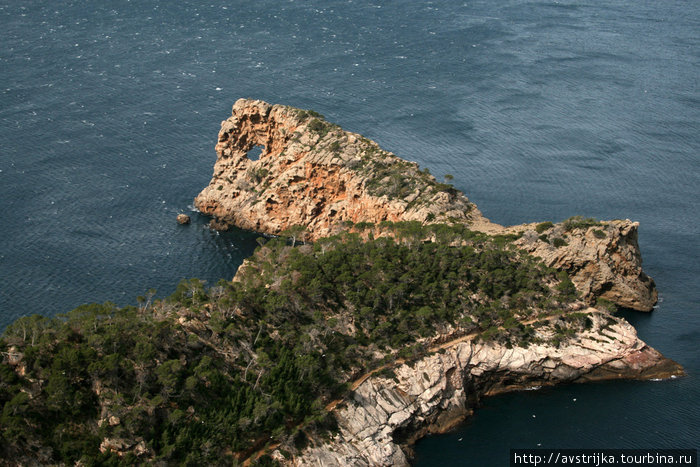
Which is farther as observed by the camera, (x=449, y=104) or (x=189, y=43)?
(x=189, y=43)

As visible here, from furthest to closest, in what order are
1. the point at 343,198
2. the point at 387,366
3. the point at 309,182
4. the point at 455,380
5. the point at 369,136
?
the point at 369,136, the point at 309,182, the point at 343,198, the point at 455,380, the point at 387,366

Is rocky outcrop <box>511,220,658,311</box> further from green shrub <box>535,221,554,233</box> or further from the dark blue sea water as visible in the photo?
the dark blue sea water

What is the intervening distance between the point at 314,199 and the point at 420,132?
47.2m

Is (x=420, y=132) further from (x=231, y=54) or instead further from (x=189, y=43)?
(x=189, y=43)

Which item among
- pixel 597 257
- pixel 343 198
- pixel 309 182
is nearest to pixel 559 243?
pixel 597 257

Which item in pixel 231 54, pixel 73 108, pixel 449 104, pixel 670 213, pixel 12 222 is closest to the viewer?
pixel 12 222

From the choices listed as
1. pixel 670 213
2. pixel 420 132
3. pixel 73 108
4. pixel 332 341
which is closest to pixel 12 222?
pixel 73 108

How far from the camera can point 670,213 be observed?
134m

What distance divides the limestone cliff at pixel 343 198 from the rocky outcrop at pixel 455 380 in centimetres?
1042

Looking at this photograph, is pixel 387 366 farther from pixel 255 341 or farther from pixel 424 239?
pixel 424 239

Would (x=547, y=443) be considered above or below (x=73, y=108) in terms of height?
below

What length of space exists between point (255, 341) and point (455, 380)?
76.4 feet

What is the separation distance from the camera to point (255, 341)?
78562 millimetres

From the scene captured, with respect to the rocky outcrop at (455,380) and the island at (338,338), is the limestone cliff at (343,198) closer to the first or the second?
the island at (338,338)
